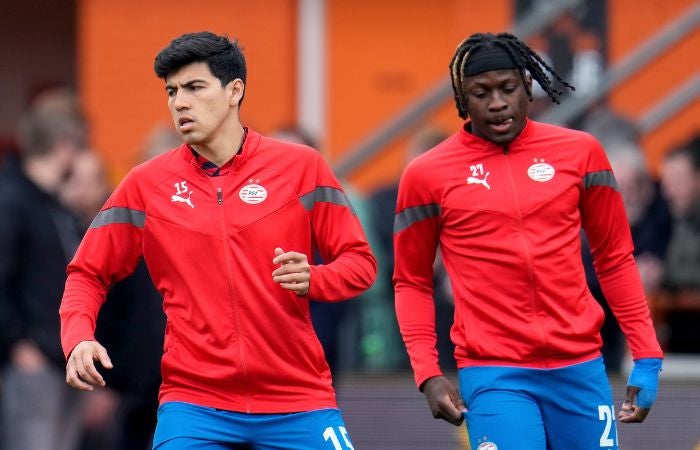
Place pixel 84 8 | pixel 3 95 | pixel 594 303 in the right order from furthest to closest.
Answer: pixel 3 95
pixel 84 8
pixel 594 303

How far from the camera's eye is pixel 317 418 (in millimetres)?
6141

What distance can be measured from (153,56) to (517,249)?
28.5 ft

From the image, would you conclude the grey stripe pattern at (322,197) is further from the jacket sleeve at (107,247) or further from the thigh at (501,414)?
the thigh at (501,414)

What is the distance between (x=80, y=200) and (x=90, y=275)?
356cm

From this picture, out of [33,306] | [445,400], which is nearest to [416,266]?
[445,400]

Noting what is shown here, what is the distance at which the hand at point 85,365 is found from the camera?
589 centimetres

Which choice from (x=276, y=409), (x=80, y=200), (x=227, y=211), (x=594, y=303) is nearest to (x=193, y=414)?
(x=276, y=409)

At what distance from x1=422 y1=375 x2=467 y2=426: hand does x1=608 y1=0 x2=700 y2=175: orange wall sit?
781 centimetres

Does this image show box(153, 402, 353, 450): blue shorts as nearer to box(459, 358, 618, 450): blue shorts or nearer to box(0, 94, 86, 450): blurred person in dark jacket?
box(459, 358, 618, 450): blue shorts

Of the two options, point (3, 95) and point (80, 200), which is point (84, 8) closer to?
point (3, 95)

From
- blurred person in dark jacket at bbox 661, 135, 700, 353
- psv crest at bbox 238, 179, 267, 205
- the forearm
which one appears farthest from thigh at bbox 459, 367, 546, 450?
blurred person in dark jacket at bbox 661, 135, 700, 353

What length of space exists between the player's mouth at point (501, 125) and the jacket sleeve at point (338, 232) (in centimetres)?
67

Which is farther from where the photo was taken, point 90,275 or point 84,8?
point 84,8

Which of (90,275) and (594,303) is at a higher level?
(90,275)
